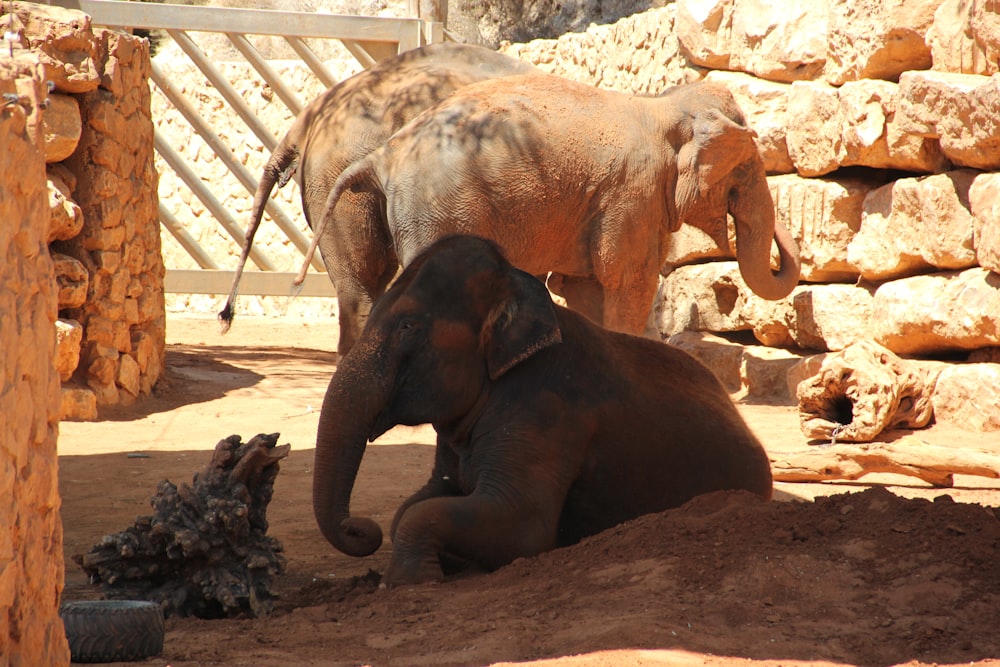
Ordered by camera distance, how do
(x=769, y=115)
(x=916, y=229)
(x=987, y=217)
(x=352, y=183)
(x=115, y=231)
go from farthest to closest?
(x=769, y=115) < (x=115, y=231) < (x=916, y=229) < (x=987, y=217) < (x=352, y=183)

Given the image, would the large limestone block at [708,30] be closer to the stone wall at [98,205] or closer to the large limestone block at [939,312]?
the large limestone block at [939,312]

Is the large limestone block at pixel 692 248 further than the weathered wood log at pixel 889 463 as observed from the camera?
A: Yes

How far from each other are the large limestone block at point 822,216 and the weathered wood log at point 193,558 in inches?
250

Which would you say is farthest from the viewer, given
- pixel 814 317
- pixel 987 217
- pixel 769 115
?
pixel 769 115

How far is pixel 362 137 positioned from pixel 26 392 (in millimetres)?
5576

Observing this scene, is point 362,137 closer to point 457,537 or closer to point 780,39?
point 780,39

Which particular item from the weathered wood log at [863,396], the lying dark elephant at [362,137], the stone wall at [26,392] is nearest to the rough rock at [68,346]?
the lying dark elephant at [362,137]

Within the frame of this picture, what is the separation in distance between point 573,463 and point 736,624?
1.44 metres

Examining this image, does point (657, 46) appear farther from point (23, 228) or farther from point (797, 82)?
point (23, 228)

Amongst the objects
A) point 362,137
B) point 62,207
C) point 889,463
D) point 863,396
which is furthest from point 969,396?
point 62,207

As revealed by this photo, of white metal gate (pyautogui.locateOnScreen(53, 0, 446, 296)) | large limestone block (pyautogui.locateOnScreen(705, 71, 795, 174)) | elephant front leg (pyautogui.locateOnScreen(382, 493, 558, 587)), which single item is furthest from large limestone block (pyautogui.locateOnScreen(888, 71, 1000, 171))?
white metal gate (pyautogui.locateOnScreen(53, 0, 446, 296))

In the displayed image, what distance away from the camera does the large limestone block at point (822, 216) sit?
924 centimetres

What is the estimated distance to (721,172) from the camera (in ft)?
25.7

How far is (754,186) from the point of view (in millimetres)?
8211
